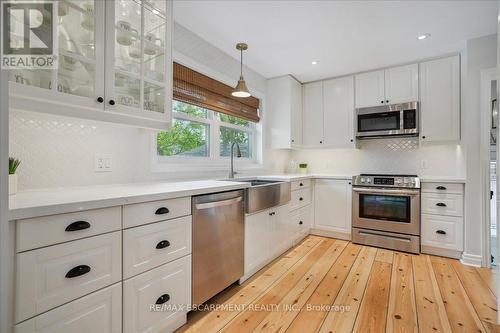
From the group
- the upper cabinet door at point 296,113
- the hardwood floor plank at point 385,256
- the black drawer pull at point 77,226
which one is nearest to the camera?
the black drawer pull at point 77,226

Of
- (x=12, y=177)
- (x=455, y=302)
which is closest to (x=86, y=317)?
(x=12, y=177)

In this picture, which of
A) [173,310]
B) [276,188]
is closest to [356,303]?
[276,188]

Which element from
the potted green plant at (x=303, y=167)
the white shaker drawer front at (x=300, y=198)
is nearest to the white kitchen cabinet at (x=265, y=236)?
the white shaker drawer front at (x=300, y=198)

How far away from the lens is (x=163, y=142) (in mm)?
2355

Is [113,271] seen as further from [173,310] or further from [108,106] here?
[108,106]

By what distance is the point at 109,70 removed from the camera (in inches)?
55.7

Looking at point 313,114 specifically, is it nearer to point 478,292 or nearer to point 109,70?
point 478,292

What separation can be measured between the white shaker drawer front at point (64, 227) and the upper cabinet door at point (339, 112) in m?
3.30

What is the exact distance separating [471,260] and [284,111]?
2.92 meters

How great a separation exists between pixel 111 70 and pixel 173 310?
154 cm

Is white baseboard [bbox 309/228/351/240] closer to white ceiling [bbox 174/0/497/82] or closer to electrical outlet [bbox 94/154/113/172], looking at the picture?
white ceiling [bbox 174/0/497/82]

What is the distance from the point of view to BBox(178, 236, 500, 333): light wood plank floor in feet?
5.30

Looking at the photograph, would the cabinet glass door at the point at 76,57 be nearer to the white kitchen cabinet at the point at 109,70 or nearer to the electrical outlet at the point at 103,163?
the white kitchen cabinet at the point at 109,70

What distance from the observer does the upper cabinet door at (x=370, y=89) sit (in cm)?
339
